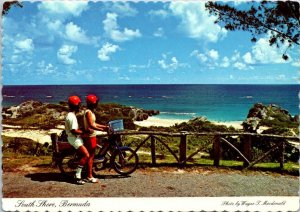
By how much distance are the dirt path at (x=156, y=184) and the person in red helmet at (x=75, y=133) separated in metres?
0.43

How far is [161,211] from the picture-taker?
23.4ft

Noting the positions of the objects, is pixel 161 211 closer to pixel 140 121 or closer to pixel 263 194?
pixel 263 194

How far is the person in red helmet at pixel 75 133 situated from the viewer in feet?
24.6

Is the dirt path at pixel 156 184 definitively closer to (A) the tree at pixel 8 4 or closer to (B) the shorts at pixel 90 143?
(B) the shorts at pixel 90 143

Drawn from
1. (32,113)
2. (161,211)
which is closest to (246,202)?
(161,211)

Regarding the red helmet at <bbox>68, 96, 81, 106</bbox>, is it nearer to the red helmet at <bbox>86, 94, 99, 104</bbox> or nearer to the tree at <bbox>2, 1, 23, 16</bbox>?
the red helmet at <bbox>86, 94, 99, 104</bbox>

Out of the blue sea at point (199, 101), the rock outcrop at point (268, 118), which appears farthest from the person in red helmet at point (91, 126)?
the rock outcrop at point (268, 118)

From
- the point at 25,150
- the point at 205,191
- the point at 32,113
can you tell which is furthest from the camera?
the point at 32,113

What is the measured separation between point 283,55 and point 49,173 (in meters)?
6.39

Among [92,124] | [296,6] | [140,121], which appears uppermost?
[296,6]

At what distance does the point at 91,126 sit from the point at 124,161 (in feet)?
4.97

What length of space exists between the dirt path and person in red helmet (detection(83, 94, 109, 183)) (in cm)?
41

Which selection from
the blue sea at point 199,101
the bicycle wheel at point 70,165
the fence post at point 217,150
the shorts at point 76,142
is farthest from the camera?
the blue sea at point 199,101

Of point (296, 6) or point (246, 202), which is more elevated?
point (296, 6)
